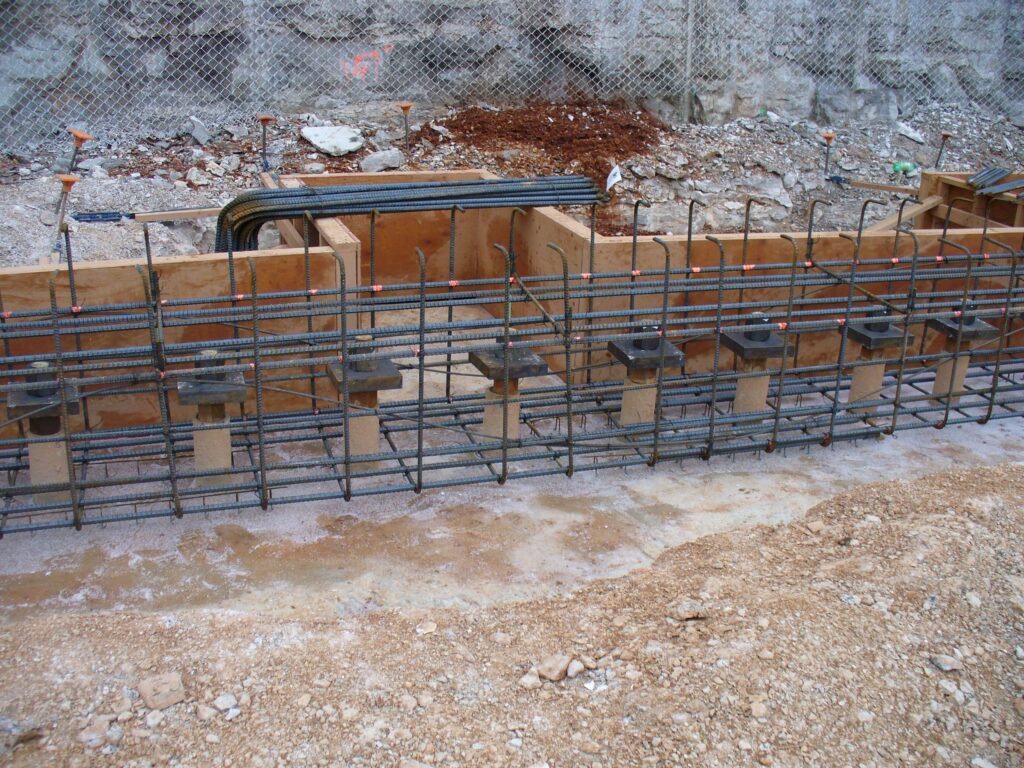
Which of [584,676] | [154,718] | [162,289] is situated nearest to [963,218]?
[584,676]

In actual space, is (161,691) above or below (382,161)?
below

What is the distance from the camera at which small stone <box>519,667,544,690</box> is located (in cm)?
561

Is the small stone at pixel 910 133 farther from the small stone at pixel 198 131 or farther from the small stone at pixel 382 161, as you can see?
the small stone at pixel 198 131

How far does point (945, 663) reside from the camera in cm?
583

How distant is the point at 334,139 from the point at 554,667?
458 inches

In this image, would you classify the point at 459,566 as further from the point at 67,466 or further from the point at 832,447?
the point at 832,447

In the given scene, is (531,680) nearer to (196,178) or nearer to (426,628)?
(426,628)

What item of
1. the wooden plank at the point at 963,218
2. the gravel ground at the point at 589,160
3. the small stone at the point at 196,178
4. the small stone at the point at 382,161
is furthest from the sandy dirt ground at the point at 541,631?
the small stone at the point at 382,161

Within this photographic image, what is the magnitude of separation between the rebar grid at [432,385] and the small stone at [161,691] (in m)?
1.68

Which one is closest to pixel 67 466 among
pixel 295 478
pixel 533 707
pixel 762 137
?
pixel 295 478

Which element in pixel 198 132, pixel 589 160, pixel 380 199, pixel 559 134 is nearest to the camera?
pixel 380 199

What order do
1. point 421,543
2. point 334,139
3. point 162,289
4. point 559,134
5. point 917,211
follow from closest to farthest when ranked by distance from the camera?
point 421,543 < point 162,289 < point 917,211 < point 334,139 < point 559,134

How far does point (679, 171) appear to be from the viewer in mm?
16547

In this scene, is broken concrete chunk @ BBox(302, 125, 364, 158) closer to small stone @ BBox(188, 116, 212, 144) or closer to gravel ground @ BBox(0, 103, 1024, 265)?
gravel ground @ BBox(0, 103, 1024, 265)
